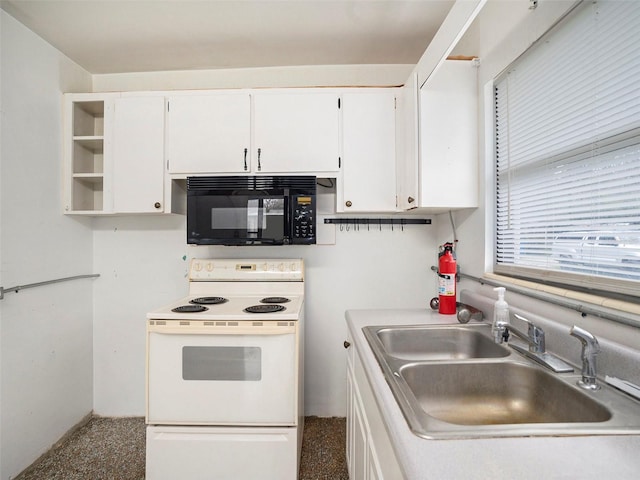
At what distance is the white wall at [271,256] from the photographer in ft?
6.98

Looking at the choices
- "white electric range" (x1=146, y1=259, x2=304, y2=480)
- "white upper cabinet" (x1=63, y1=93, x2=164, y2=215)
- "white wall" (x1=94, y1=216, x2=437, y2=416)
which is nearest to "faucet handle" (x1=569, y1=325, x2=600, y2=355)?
"white electric range" (x1=146, y1=259, x2=304, y2=480)

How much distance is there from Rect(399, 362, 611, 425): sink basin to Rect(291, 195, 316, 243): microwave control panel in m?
1.00

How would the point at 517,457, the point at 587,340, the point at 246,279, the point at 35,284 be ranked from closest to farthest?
the point at 517,457
the point at 587,340
the point at 35,284
the point at 246,279

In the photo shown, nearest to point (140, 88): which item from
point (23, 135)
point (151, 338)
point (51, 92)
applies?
point (51, 92)

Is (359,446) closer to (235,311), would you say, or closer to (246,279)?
(235,311)

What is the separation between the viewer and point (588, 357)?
80 centimetres

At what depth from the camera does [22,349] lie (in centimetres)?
165

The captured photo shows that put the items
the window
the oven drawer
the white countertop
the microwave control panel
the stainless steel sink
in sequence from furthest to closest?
the microwave control panel, the oven drawer, the window, the stainless steel sink, the white countertop

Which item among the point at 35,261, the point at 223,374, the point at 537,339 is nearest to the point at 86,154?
the point at 35,261

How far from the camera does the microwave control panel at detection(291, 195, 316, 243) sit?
1751mm

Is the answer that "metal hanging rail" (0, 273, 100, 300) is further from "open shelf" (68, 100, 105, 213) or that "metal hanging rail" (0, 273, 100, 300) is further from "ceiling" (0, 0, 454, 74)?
"ceiling" (0, 0, 454, 74)

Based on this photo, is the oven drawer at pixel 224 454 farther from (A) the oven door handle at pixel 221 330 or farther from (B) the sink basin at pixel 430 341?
(B) the sink basin at pixel 430 341

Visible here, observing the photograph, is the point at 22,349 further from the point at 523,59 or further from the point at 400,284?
the point at 523,59

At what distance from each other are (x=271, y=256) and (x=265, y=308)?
587mm
